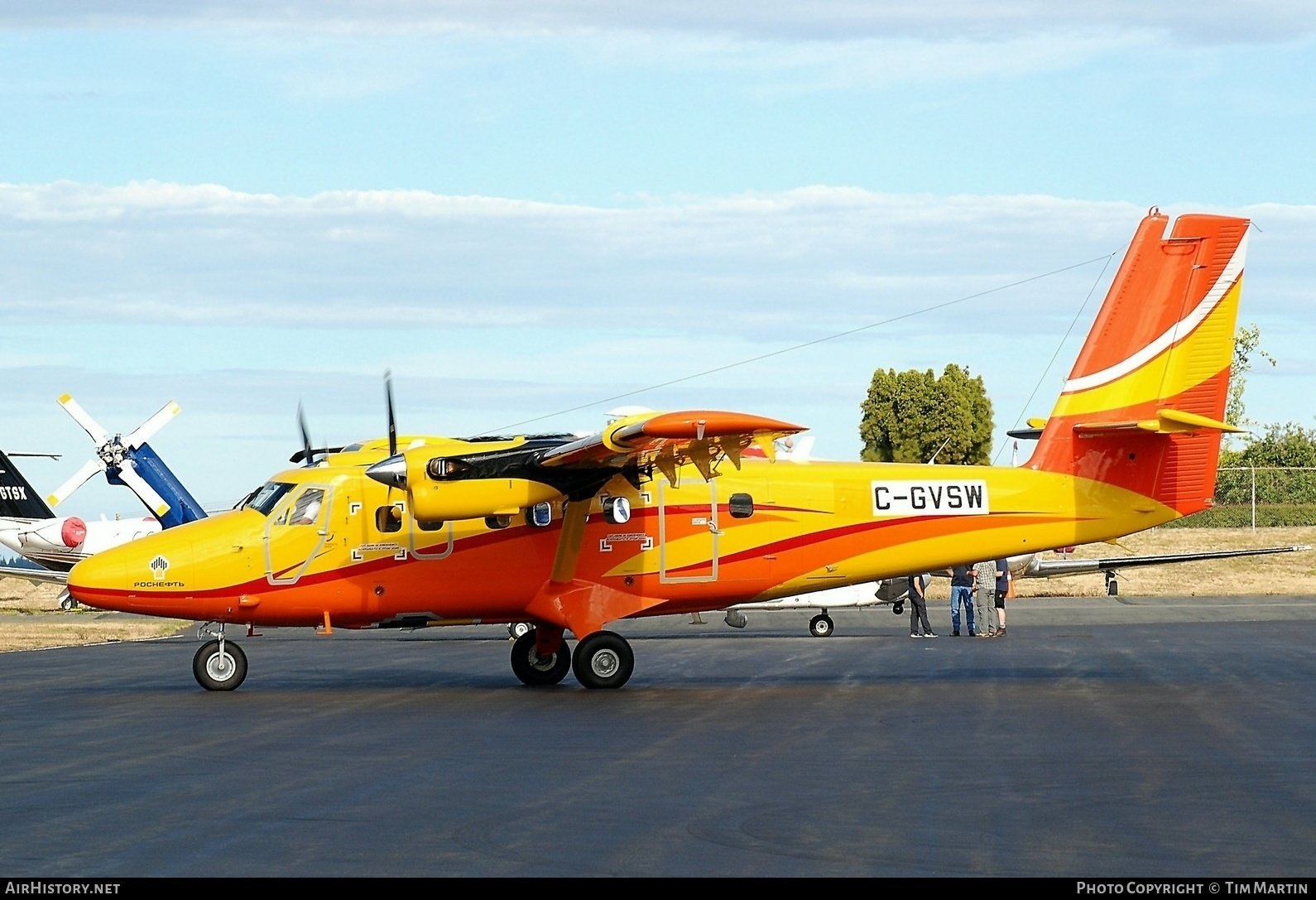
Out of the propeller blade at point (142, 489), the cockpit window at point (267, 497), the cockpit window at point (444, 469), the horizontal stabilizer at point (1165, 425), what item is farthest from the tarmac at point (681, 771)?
the propeller blade at point (142, 489)

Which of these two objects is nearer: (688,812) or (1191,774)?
(688,812)

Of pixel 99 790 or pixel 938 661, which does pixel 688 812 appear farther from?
pixel 938 661

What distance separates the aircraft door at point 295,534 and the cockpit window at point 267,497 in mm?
144

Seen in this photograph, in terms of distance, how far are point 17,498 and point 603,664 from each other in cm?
3506

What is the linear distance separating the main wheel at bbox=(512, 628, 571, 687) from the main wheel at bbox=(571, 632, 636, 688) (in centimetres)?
129

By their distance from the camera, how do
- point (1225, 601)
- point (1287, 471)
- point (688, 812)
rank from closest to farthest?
point (688, 812)
point (1225, 601)
point (1287, 471)

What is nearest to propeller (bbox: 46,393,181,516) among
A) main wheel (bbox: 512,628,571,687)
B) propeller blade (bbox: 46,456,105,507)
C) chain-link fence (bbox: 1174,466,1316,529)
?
propeller blade (bbox: 46,456,105,507)

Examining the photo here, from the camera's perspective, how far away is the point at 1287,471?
224 ft

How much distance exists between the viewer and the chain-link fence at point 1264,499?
6384 cm

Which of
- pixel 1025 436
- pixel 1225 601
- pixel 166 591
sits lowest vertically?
pixel 1225 601

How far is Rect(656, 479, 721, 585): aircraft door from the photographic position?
20.6 metres

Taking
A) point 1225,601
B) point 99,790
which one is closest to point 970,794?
point 99,790

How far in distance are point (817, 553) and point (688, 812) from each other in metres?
11.1

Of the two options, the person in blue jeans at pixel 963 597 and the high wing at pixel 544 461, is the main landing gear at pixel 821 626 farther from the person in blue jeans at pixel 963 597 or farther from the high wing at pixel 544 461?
the high wing at pixel 544 461
